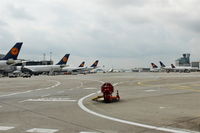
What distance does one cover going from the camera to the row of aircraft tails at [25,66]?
56562 millimetres

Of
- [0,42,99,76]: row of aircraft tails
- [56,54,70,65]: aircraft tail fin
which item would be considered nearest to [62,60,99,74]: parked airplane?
[0,42,99,76]: row of aircraft tails

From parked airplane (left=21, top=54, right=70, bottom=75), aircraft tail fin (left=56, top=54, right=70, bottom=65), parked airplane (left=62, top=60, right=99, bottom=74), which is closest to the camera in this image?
parked airplane (left=21, top=54, right=70, bottom=75)

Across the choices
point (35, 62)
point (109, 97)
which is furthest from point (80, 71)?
point (109, 97)

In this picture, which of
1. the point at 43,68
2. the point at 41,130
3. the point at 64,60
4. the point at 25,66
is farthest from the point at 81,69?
the point at 41,130

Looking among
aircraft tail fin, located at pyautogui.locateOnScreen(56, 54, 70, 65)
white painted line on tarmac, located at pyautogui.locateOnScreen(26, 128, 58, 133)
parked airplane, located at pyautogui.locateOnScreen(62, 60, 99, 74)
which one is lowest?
white painted line on tarmac, located at pyautogui.locateOnScreen(26, 128, 58, 133)

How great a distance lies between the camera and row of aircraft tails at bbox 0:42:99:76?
5656cm

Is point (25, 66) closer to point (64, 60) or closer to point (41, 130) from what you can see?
point (64, 60)

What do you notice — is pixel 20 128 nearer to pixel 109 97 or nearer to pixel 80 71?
pixel 109 97

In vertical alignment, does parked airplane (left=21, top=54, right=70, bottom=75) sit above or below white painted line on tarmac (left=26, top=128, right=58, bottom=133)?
above

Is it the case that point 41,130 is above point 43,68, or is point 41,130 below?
below

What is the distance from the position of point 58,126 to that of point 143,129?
2.74m

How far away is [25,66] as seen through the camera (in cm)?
11100

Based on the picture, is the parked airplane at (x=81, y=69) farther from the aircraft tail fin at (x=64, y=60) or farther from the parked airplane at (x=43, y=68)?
the parked airplane at (x=43, y=68)

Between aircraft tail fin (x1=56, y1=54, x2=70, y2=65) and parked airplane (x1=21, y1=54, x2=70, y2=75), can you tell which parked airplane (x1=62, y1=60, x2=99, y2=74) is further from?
parked airplane (x1=21, y1=54, x2=70, y2=75)
